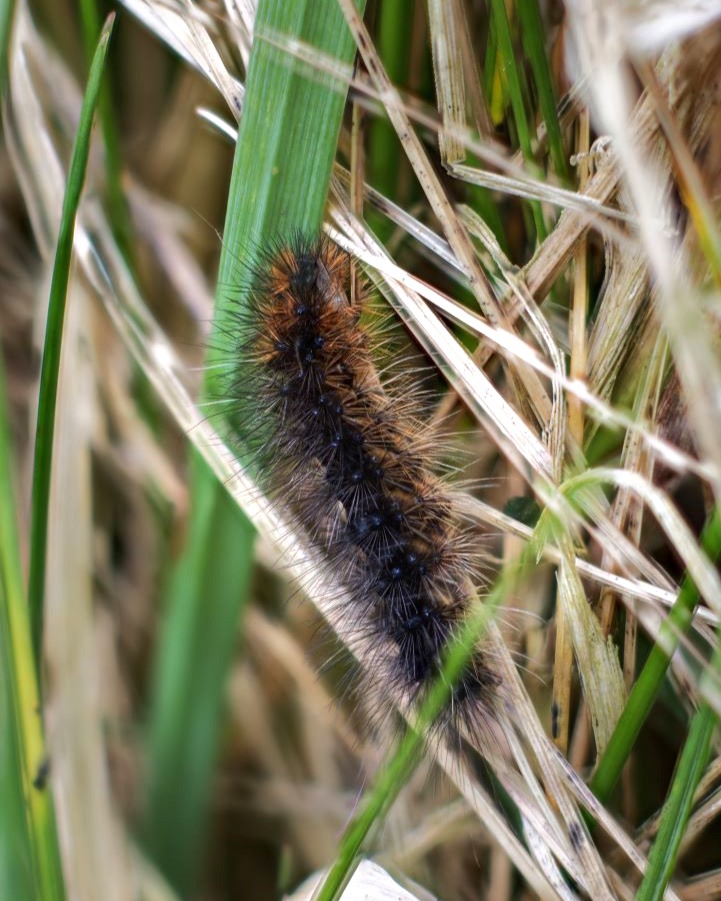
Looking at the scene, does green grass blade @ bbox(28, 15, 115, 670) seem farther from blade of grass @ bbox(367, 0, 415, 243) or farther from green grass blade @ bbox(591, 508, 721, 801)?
green grass blade @ bbox(591, 508, 721, 801)

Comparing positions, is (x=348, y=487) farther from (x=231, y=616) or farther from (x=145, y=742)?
(x=145, y=742)

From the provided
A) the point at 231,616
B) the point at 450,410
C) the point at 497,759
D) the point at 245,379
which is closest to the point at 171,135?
the point at 245,379

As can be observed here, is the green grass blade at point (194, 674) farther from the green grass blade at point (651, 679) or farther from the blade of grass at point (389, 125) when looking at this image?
the green grass blade at point (651, 679)

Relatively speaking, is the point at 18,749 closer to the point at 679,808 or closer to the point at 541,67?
the point at 679,808

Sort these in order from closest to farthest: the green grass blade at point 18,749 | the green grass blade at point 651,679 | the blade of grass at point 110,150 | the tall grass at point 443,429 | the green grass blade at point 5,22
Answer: the green grass blade at point 651,679 → the tall grass at point 443,429 → the green grass blade at point 18,749 → the green grass blade at point 5,22 → the blade of grass at point 110,150

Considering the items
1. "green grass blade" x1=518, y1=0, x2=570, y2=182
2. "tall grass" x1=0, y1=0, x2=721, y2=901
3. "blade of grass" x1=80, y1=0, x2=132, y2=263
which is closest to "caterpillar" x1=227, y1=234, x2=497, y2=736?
"tall grass" x1=0, y1=0, x2=721, y2=901

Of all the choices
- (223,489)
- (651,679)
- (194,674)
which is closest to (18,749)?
(194,674)

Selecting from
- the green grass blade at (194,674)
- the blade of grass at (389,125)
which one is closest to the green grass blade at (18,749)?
the green grass blade at (194,674)
